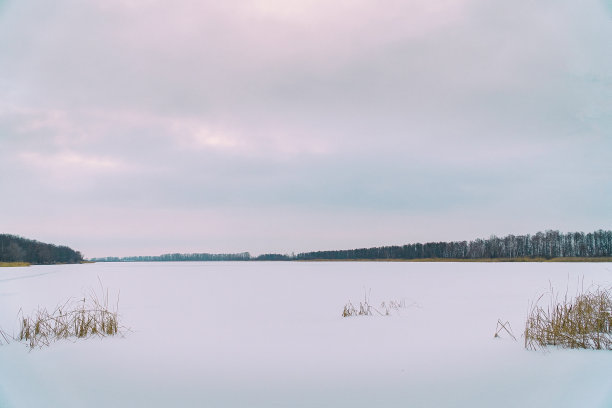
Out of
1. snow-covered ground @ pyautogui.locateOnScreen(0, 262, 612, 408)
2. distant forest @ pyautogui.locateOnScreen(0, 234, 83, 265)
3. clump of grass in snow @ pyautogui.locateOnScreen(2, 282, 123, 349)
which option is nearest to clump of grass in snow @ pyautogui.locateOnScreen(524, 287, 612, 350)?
snow-covered ground @ pyautogui.locateOnScreen(0, 262, 612, 408)

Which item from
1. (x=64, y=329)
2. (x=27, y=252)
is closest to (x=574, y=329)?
(x=64, y=329)

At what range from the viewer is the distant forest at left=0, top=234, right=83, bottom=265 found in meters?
51.1

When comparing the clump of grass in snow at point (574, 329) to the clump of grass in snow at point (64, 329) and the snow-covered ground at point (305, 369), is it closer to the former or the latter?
the snow-covered ground at point (305, 369)

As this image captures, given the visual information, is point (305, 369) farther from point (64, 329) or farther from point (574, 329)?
point (64, 329)

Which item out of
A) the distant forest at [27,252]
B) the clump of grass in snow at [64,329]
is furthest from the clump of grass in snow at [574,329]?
the distant forest at [27,252]

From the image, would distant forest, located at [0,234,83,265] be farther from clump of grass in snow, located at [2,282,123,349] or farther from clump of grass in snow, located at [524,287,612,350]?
clump of grass in snow, located at [524,287,612,350]

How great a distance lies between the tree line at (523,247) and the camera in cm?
6250

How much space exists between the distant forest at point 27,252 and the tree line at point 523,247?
75.0 metres

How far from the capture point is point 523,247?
6962cm

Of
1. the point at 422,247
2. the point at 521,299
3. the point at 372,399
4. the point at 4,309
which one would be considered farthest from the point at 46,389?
the point at 422,247

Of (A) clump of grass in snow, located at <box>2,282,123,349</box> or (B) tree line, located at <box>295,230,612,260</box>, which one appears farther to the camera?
(B) tree line, located at <box>295,230,612,260</box>

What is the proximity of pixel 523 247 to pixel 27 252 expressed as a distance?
85318mm

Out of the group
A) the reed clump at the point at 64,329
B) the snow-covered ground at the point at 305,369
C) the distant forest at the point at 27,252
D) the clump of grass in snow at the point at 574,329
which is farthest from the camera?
the distant forest at the point at 27,252

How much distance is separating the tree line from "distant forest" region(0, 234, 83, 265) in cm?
7497
